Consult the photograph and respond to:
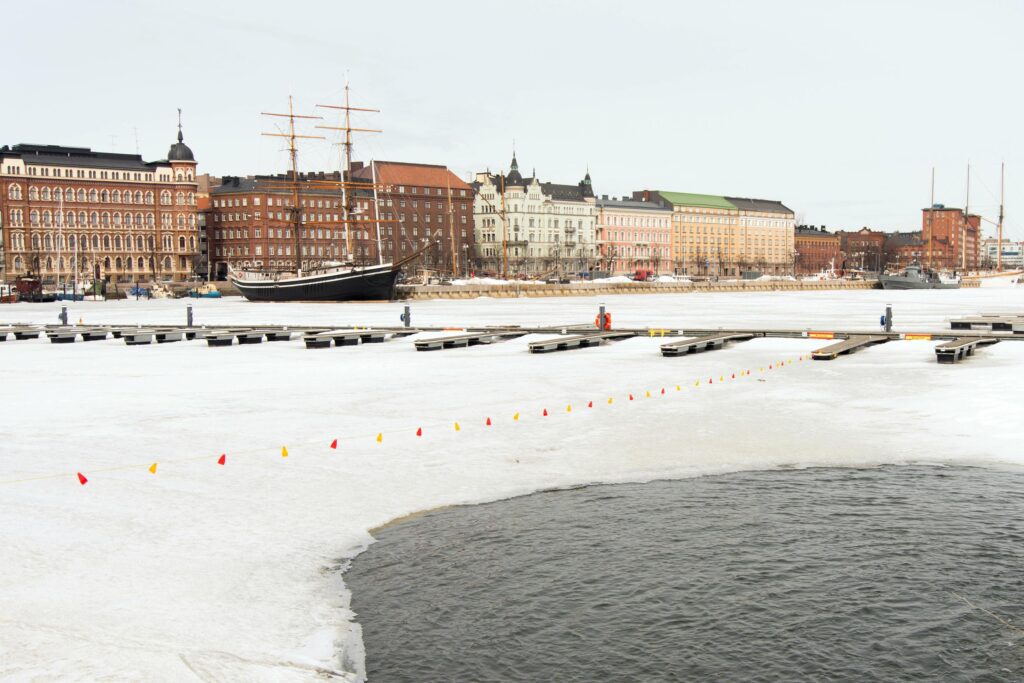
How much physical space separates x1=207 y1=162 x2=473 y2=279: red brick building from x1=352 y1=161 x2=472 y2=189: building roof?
7.4 inches

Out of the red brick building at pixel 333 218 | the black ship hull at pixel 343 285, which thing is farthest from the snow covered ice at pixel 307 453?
the red brick building at pixel 333 218

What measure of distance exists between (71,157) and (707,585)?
6476 inches

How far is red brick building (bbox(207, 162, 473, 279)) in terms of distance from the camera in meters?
169

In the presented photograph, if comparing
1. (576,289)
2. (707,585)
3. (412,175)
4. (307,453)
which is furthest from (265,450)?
(412,175)

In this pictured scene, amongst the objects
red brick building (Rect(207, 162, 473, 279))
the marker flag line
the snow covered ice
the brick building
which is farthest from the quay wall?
the marker flag line

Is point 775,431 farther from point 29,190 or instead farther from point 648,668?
point 29,190

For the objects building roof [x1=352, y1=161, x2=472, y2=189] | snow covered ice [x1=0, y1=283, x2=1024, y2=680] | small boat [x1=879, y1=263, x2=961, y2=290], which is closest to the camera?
snow covered ice [x1=0, y1=283, x2=1024, y2=680]

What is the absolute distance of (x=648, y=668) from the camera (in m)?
8.16

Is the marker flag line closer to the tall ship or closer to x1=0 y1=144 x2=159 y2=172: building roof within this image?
the tall ship

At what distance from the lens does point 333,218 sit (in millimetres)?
178000

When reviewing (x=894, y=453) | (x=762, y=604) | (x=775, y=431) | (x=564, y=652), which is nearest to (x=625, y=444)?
(x=775, y=431)

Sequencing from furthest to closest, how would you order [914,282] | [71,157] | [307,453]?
[914,282] → [71,157] → [307,453]

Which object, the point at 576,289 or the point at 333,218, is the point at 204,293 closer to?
the point at 576,289

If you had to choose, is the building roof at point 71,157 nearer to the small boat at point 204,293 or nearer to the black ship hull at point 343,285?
the small boat at point 204,293
